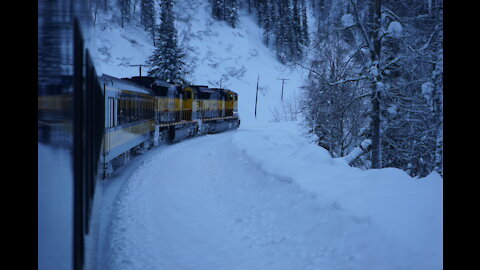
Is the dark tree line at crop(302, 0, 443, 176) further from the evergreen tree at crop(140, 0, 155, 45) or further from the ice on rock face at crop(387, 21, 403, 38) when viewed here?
the evergreen tree at crop(140, 0, 155, 45)

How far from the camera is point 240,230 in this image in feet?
24.2

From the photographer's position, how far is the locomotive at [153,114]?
11.5 m

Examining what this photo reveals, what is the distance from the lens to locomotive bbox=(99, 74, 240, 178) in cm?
1147

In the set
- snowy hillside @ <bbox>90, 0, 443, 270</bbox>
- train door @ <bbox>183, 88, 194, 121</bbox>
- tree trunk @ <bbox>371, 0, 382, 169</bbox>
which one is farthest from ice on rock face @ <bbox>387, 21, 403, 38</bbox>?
train door @ <bbox>183, 88, 194, 121</bbox>

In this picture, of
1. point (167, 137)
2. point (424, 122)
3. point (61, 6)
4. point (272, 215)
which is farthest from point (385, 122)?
point (167, 137)

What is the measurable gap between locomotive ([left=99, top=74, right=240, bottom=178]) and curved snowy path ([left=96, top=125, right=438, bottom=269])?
6.72 ft

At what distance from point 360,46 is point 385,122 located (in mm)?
2540

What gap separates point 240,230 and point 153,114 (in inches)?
498

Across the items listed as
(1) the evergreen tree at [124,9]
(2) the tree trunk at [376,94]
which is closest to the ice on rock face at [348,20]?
(2) the tree trunk at [376,94]

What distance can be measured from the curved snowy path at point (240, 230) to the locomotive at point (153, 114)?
2048mm

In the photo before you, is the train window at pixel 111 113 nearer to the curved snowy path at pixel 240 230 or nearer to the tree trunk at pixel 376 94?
the curved snowy path at pixel 240 230

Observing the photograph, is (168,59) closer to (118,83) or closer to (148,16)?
(118,83)
